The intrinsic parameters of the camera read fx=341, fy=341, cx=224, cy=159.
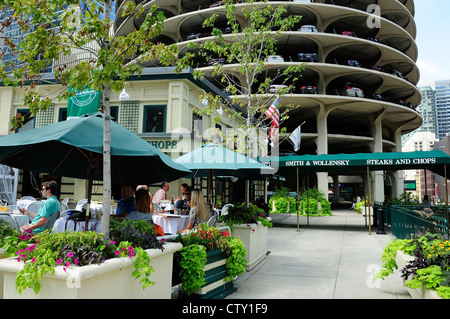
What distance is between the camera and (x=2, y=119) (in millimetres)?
19203

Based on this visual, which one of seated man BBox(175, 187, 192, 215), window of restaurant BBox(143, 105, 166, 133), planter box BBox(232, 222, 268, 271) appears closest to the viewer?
planter box BBox(232, 222, 268, 271)

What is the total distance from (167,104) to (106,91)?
13269 millimetres

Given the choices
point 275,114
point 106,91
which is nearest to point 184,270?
point 106,91

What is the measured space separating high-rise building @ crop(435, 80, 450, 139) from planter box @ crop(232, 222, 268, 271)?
172 m

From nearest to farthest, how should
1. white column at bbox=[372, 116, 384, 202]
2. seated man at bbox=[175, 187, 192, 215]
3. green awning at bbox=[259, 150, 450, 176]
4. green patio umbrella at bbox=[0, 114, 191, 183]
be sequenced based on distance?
green patio umbrella at bbox=[0, 114, 191, 183] → seated man at bbox=[175, 187, 192, 215] → green awning at bbox=[259, 150, 450, 176] → white column at bbox=[372, 116, 384, 202]

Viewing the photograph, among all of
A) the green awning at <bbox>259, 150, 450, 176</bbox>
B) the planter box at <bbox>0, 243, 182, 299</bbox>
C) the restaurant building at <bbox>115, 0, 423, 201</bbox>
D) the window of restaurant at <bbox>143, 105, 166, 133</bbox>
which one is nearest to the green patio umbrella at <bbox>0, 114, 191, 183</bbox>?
the planter box at <bbox>0, 243, 182, 299</bbox>

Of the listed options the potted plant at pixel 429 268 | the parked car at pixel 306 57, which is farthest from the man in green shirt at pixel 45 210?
the parked car at pixel 306 57

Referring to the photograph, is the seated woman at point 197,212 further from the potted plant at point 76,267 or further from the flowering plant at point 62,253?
the flowering plant at point 62,253

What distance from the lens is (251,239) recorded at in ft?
27.1

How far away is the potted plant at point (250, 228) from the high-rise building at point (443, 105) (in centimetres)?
17144

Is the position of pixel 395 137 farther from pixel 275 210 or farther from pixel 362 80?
pixel 275 210

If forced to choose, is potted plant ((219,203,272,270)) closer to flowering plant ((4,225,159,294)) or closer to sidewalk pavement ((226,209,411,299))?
sidewalk pavement ((226,209,411,299))

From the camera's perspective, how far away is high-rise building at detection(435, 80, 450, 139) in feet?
501

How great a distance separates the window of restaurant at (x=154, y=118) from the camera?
1794 cm
